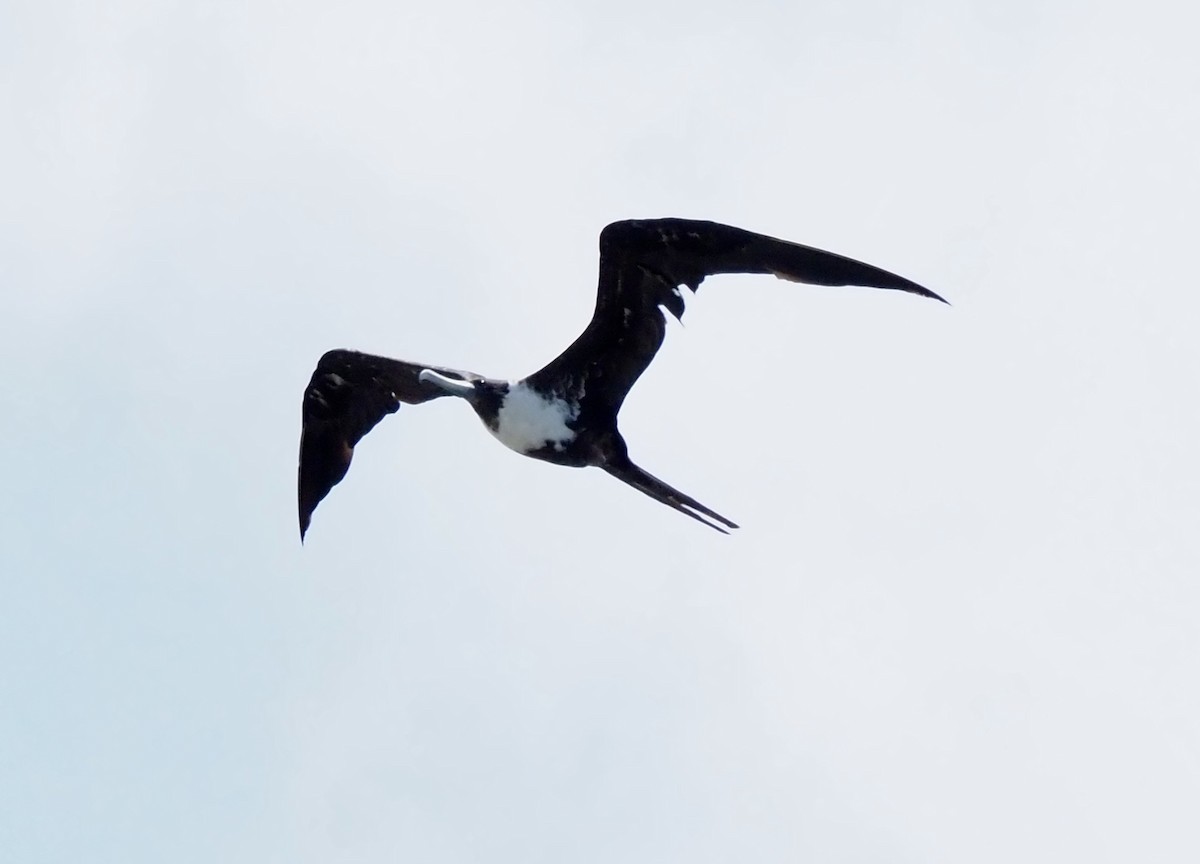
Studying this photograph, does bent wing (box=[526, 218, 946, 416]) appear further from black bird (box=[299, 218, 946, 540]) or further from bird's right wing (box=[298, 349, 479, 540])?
bird's right wing (box=[298, 349, 479, 540])

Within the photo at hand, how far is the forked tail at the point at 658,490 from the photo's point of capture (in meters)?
10.4

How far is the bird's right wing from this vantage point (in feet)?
39.9

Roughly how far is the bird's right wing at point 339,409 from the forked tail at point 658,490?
175 cm

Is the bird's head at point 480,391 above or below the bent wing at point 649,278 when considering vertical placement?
below

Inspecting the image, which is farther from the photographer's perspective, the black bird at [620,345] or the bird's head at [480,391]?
the bird's head at [480,391]

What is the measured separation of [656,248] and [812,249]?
0.92m

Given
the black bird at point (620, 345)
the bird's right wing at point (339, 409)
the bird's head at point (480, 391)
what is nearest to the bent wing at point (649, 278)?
the black bird at point (620, 345)

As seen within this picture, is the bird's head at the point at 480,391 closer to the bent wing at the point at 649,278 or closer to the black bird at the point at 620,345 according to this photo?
the black bird at the point at 620,345

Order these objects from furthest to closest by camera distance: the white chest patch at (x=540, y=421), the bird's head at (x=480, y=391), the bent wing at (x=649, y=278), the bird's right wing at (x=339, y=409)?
the bird's right wing at (x=339, y=409), the bird's head at (x=480, y=391), the white chest patch at (x=540, y=421), the bent wing at (x=649, y=278)

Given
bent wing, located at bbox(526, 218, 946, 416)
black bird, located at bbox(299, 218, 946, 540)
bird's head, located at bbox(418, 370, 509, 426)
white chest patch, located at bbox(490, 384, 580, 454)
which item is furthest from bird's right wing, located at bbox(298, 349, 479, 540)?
bent wing, located at bbox(526, 218, 946, 416)

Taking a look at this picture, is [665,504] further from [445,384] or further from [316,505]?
[316,505]

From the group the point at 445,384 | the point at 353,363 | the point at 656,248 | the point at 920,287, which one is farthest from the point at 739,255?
the point at 353,363

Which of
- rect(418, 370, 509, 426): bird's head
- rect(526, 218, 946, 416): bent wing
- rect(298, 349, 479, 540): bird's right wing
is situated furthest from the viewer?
rect(298, 349, 479, 540): bird's right wing

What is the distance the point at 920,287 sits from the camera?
9.41 meters
